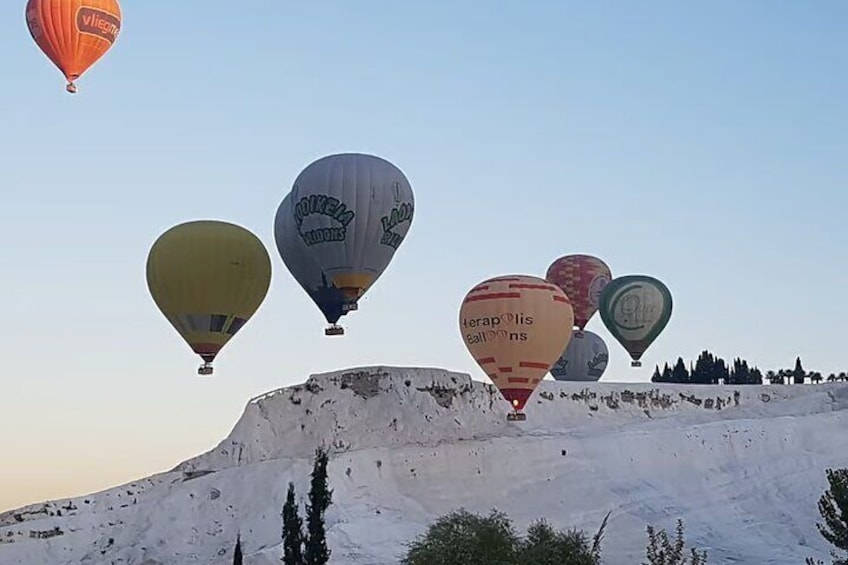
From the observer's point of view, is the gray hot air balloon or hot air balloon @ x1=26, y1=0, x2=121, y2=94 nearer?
hot air balloon @ x1=26, y1=0, x2=121, y2=94

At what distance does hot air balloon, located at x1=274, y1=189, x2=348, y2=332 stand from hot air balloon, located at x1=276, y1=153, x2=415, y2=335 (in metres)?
0.39

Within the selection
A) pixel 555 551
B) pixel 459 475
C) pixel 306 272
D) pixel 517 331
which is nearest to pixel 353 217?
pixel 306 272

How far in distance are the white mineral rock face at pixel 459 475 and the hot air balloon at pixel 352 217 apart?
9.69 meters

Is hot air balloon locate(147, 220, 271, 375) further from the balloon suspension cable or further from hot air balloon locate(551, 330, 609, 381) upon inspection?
hot air balloon locate(551, 330, 609, 381)

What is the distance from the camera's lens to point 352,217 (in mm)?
38312

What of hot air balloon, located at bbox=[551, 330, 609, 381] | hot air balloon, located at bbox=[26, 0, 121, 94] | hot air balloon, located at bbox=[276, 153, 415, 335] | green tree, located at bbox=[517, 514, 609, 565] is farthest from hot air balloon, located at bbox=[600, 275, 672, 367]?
green tree, located at bbox=[517, 514, 609, 565]

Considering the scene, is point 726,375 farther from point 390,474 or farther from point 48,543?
point 48,543

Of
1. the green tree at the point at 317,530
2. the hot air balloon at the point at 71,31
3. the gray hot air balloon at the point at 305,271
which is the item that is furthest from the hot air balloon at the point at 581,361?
the green tree at the point at 317,530

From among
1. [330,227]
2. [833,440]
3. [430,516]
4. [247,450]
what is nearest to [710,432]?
[833,440]

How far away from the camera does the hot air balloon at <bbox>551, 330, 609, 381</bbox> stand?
213 ft

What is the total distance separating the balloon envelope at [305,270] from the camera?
4019cm

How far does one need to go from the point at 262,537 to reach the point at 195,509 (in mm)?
4797

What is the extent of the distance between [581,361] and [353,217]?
2886 centimetres

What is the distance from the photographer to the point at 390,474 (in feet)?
168
